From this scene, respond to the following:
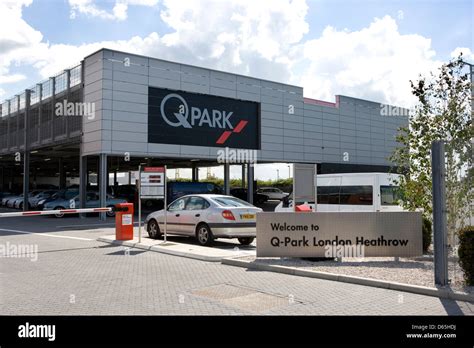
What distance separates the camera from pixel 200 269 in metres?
10.2

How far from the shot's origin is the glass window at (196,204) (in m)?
14.1

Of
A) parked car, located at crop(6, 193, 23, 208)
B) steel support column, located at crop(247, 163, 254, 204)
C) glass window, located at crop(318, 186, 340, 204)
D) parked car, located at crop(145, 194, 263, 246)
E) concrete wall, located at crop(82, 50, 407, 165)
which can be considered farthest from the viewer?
parked car, located at crop(6, 193, 23, 208)

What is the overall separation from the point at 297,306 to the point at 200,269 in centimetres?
368

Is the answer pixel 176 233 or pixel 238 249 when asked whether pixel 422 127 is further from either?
pixel 176 233

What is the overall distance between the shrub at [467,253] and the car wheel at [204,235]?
23.5 ft

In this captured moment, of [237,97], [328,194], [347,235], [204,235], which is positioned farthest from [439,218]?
[237,97]

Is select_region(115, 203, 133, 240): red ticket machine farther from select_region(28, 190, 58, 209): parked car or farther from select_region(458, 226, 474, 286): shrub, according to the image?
select_region(28, 190, 58, 209): parked car

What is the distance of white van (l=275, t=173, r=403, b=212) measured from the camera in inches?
697

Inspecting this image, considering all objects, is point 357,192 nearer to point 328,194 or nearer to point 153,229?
point 328,194

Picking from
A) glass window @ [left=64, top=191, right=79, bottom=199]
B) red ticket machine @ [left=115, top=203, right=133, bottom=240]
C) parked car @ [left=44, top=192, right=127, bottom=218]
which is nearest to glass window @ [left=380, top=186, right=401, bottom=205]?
red ticket machine @ [left=115, top=203, right=133, bottom=240]

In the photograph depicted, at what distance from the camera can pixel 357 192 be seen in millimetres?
18172

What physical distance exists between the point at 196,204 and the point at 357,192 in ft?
22.6

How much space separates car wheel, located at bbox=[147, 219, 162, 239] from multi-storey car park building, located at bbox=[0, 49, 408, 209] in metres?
11.9
